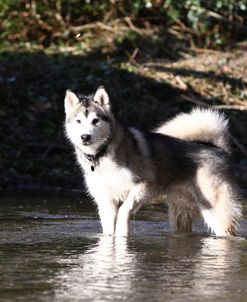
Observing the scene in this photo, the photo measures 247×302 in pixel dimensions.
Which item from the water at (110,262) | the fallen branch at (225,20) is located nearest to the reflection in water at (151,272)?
the water at (110,262)

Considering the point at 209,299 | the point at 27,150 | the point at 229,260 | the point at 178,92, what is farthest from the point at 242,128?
the point at 209,299

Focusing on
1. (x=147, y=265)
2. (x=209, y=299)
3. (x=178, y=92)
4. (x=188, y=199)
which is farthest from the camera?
(x=178, y=92)

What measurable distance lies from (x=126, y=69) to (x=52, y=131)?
2288 mm

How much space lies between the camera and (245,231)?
8953mm

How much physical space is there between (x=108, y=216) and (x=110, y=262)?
1.86 m

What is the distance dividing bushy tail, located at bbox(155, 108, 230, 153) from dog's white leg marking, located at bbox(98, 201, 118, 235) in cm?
118

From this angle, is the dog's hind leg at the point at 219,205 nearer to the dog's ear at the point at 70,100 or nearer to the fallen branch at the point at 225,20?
the dog's ear at the point at 70,100

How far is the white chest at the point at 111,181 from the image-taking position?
809 centimetres

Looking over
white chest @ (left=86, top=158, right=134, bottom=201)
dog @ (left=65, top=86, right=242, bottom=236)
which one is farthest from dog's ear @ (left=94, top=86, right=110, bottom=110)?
white chest @ (left=86, top=158, right=134, bottom=201)

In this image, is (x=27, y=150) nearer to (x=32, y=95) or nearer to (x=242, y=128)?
(x=32, y=95)

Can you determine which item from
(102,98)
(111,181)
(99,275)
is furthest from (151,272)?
(102,98)

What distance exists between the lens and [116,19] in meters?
16.5

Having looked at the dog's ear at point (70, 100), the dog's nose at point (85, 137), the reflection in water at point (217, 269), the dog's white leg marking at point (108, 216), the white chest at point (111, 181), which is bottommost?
the reflection in water at point (217, 269)

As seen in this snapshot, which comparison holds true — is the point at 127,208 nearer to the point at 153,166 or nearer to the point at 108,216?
the point at 108,216
